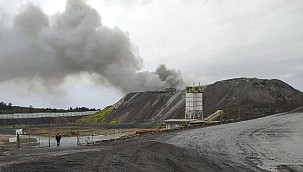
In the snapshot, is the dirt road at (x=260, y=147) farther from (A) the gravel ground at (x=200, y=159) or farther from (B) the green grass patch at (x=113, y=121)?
(B) the green grass patch at (x=113, y=121)

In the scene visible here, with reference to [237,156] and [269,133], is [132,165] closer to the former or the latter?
[237,156]

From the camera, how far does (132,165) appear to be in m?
17.6

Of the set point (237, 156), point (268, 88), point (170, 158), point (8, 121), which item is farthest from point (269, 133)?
point (8, 121)

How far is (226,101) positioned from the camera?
7150 centimetres

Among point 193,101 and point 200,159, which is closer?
point 200,159

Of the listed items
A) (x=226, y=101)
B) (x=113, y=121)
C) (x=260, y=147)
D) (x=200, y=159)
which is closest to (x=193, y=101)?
(x=226, y=101)

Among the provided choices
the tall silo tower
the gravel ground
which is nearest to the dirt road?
the gravel ground

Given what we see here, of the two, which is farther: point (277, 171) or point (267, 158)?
point (267, 158)

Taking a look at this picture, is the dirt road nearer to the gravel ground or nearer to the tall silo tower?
the gravel ground

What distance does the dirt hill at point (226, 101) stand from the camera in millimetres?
63688

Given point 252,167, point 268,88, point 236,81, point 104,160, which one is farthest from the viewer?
point 236,81

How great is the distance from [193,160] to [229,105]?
159 ft

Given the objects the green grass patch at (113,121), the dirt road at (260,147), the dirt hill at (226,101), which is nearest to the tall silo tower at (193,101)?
the dirt hill at (226,101)

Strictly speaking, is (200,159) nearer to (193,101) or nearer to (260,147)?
(260,147)
